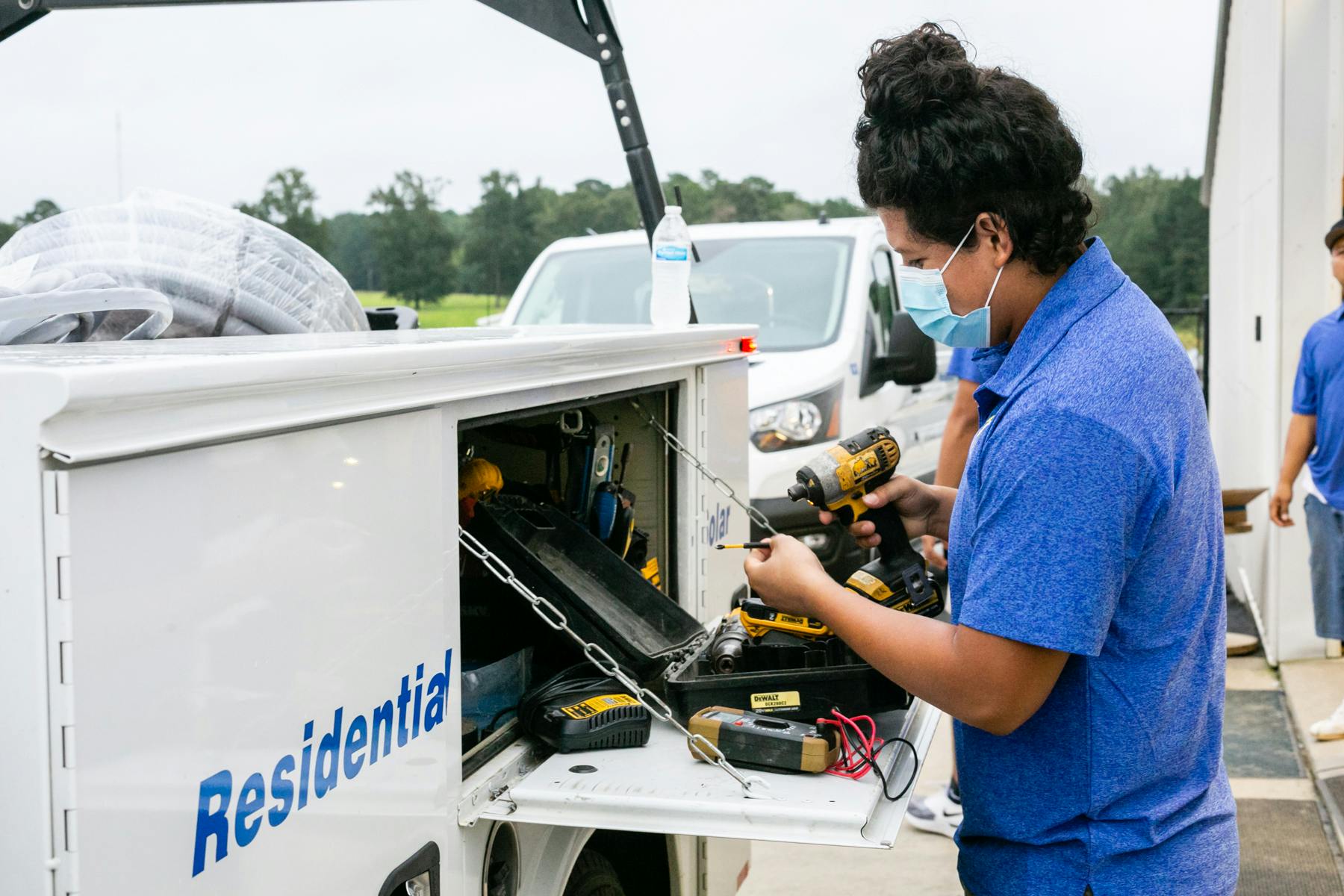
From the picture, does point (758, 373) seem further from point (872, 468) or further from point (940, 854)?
point (872, 468)

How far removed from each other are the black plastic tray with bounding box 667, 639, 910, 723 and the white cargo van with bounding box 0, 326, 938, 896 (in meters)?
0.06

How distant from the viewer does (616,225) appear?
810 cm

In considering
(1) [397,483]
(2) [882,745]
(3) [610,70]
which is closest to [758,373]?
(3) [610,70]

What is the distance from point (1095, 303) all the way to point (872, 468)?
713mm

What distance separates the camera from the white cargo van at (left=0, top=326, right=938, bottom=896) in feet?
3.31

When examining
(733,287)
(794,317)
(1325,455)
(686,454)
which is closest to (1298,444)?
(1325,455)

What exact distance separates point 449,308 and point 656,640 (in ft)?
8.31

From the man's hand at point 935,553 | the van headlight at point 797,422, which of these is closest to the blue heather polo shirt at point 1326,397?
the van headlight at point 797,422

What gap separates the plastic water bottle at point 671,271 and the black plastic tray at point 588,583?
94 centimetres

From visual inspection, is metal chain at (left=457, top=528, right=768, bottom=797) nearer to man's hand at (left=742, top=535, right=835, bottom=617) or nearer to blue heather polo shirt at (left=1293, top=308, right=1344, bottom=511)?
man's hand at (left=742, top=535, right=835, bottom=617)

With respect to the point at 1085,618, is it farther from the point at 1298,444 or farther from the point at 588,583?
the point at 1298,444

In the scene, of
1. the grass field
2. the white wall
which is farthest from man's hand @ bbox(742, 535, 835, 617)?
the white wall

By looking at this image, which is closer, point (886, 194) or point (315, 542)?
point (315, 542)

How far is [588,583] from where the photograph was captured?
97.7 inches
